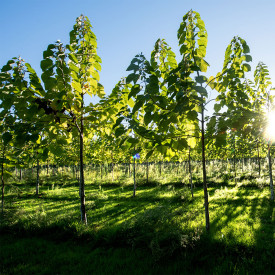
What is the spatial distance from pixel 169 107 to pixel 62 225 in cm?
585

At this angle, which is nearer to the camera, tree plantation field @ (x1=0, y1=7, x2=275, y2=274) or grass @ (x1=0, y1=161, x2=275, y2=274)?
tree plantation field @ (x1=0, y1=7, x2=275, y2=274)

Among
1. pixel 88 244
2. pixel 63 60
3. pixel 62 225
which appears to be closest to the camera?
pixel 63 60

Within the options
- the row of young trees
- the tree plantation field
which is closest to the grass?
the tree plantation field

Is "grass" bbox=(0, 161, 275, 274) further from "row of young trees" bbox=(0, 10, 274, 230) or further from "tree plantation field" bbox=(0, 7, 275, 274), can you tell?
"row of young trees" bbox=(0, 10, 274, 230)

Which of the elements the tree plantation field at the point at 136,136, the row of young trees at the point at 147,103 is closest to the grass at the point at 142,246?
the tree plantation field at the point at 136,136

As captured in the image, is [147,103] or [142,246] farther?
[142,246]

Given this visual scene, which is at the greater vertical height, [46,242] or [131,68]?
[131,68]

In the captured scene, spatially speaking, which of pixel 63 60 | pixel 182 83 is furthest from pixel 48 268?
pixel 182 83

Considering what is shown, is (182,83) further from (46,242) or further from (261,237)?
(46,242)

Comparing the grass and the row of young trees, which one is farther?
the grass

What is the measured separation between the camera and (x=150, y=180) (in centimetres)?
1750

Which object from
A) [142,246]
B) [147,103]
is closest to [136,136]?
[147,103]

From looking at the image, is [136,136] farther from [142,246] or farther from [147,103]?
[142,246]

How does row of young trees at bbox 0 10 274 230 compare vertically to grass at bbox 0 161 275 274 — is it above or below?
above
